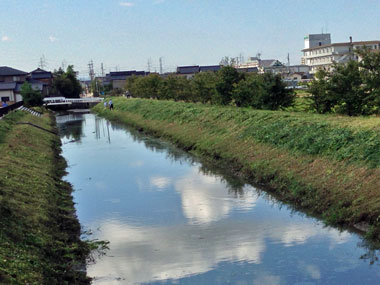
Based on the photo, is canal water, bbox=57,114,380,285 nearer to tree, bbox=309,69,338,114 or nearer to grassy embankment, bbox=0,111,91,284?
grassy embankment, bbox=0,111,91,284

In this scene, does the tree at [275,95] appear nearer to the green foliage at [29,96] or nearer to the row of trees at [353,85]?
the row of trees at [353,85]

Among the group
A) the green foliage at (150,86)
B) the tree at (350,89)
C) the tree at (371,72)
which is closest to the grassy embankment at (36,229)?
the tree at (350,89)

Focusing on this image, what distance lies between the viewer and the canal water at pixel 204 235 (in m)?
10.3

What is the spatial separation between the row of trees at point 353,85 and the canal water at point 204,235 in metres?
6.52

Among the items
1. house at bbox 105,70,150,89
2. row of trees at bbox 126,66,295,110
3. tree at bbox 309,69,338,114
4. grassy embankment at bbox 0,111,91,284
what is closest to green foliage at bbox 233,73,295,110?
row of trees at bbox 126,66,295,110

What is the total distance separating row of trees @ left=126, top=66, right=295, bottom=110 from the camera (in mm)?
28797

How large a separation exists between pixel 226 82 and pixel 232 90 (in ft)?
2.77

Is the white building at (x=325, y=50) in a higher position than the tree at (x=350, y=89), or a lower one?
higher

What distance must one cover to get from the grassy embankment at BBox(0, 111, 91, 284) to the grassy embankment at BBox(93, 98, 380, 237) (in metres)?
6.84

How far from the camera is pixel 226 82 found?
36188 mm

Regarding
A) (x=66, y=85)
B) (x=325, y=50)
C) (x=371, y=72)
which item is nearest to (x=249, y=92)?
(x=371, y=72)

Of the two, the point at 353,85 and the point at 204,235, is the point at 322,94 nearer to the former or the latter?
the point at 353,85

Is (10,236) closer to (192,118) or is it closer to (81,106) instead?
(192,118)

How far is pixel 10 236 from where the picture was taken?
32.5 ft
